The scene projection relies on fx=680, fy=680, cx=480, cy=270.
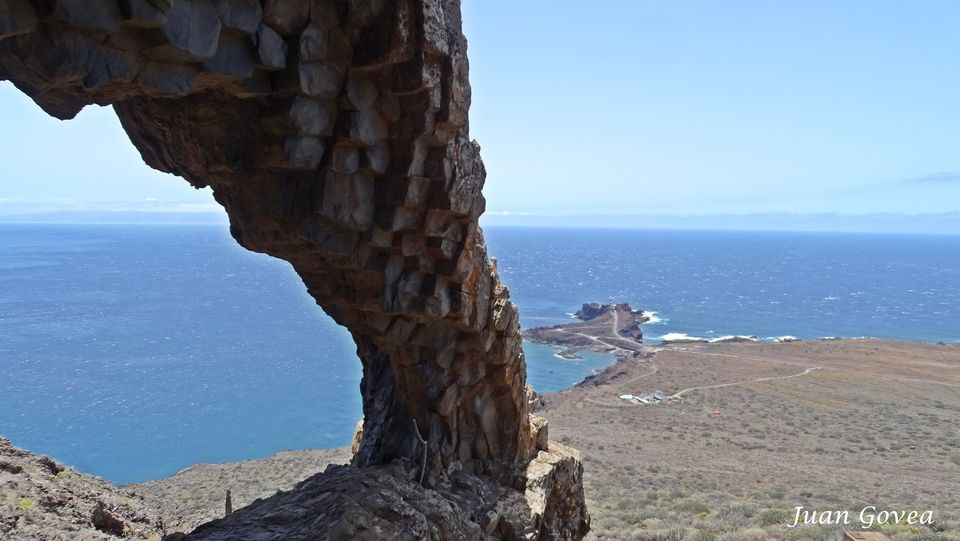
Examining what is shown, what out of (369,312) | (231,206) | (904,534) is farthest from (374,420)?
(904,534)

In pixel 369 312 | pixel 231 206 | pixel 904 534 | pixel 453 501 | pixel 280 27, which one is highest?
pixel 280 27

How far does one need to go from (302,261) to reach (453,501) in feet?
16.3

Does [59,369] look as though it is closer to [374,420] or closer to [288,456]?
[288,456]

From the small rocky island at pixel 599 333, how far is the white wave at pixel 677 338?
287 cm

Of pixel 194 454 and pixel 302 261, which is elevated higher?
pixel 302 261

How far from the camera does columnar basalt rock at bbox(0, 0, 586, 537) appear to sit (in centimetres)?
720

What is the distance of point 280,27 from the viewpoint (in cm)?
851

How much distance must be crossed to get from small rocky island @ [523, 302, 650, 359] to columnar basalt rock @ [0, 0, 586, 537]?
57.9 meters

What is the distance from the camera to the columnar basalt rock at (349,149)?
720 cm

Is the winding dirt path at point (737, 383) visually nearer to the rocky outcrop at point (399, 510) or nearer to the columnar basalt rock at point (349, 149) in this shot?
the rocky outcrop at point (399, 510)

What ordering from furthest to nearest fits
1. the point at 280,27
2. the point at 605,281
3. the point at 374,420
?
Result: 1. the point at 605,281
2. the point at 374,420
3. the point at 280,27

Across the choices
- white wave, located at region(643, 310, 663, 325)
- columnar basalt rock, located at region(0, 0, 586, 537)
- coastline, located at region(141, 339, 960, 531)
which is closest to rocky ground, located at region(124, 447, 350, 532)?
coastline, located at region(141, 339, 960, 531)

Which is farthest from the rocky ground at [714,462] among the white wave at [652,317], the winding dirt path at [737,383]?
the white wave at [652,317]

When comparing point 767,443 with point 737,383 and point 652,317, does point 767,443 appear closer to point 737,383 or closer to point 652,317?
point 737,383
